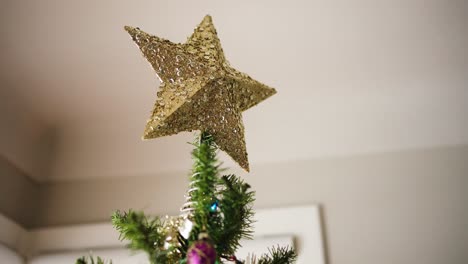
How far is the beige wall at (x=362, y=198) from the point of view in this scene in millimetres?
1430

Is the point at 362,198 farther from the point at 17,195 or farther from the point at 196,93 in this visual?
the point at 17,195

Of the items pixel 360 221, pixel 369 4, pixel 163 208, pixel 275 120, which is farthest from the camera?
pixel 275 120

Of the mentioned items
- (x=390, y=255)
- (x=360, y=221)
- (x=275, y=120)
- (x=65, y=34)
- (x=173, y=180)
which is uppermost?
(x=65, y=34)

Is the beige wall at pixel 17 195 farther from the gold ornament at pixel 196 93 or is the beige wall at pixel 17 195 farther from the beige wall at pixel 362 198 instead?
the gold ornament at pixel 196 93

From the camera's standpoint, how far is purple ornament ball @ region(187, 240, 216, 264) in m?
0.44

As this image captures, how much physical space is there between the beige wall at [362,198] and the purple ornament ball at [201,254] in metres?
1.06

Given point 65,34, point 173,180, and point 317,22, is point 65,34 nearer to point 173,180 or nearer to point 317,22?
point 173,180

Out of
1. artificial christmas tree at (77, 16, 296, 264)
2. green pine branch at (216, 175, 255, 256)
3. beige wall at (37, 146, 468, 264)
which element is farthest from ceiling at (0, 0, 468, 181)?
green pine branch at (216, 175, 255, 256)

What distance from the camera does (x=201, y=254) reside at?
1.46ft

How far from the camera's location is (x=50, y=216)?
1.65 m

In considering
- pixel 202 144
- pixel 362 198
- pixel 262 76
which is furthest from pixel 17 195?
pixel 202 144

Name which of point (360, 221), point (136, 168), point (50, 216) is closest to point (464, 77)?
point (360, 221)

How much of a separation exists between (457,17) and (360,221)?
0.66 m

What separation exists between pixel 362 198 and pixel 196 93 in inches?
39.0
